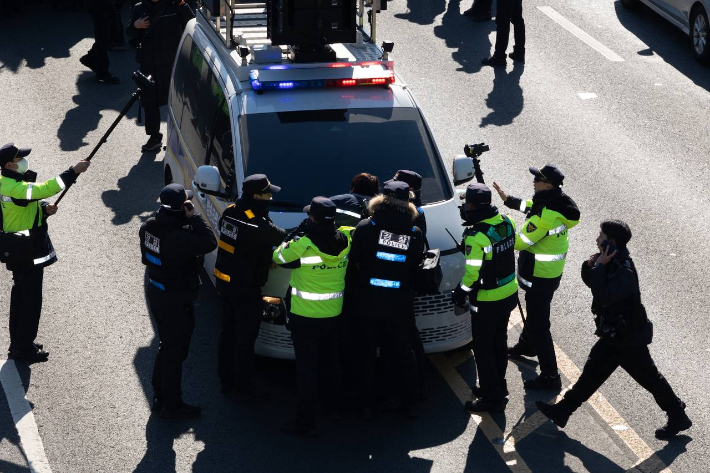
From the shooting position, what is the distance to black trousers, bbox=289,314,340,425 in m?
7.80

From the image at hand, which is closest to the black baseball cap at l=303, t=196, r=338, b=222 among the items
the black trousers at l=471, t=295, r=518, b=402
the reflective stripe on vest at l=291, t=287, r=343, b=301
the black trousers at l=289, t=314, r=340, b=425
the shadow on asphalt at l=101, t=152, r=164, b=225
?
the reflective stripe on vest at l=291, t=287, r=343, b=301

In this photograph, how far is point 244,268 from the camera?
7.95 meters

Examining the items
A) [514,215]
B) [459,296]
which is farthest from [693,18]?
[459,296]

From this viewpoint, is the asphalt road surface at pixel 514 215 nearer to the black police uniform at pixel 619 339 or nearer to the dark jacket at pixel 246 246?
the black police uniform at pixel 619 339

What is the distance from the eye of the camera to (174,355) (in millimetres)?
8031

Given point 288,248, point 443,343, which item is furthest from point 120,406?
point 443,343

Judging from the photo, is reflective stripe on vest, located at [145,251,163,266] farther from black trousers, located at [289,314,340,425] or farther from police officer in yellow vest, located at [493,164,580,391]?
police officer in yellow vest, located at [493,164,580,391]

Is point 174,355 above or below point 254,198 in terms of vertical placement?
below

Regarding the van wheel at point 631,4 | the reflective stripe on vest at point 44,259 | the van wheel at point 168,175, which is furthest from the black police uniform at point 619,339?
the van wheel at point 631,4

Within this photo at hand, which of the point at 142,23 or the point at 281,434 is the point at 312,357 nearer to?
the point at 281,434

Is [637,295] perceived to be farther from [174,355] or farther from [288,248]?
[174,355]

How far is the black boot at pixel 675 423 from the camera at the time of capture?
7.97m

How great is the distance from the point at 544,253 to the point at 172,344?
2.93m

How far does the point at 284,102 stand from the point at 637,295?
3562mm
